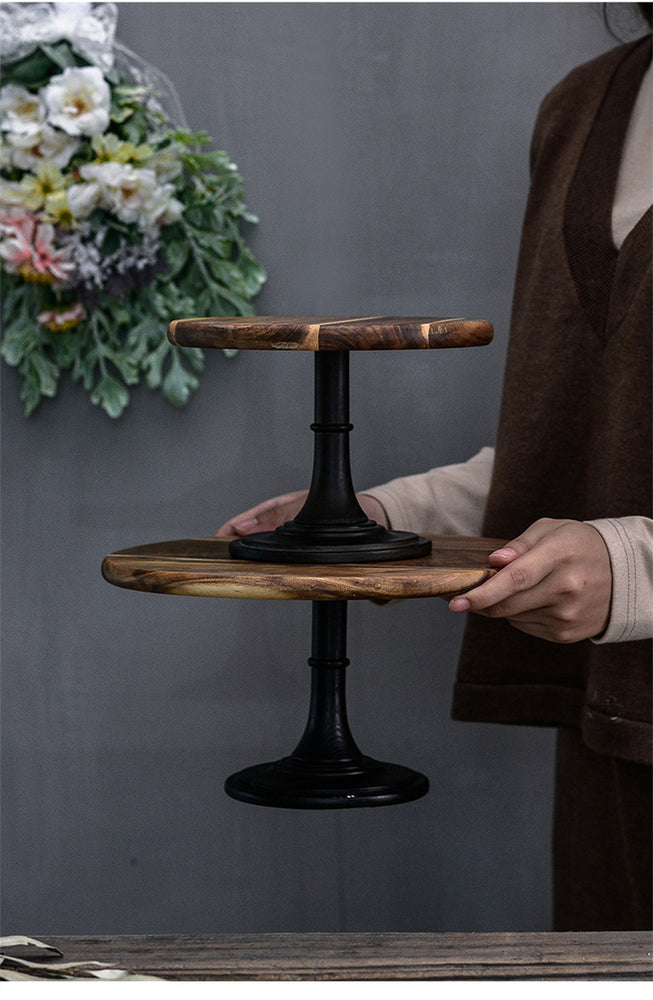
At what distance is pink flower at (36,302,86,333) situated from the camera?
132 cm

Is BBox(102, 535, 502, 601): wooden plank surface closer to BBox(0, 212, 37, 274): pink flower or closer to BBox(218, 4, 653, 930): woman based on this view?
BBox(218, 4, 653, 930): woman

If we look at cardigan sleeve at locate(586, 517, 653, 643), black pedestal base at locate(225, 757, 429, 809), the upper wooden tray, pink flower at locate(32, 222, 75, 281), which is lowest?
black pedestal base at locate(225, 757, 429, 809)

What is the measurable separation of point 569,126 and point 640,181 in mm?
129

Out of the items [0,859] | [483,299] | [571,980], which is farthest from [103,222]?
[571,980]

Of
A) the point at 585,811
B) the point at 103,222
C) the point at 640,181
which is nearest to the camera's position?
the point at 640,181

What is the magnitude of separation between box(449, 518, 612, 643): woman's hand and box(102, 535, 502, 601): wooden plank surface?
15 millimetres

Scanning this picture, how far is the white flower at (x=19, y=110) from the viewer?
126 cm

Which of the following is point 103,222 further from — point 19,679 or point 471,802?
point 471,802

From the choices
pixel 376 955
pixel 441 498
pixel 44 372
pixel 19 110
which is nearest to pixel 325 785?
pixel 376 955

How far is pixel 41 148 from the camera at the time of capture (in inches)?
49.8

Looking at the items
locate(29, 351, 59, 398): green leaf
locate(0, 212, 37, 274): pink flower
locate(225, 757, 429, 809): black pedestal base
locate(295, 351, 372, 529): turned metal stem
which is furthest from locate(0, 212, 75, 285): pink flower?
locate(225, 757, 429, 809): black pedestal base

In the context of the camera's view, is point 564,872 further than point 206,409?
No

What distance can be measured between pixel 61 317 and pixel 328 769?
0.75m

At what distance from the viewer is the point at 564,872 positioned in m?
1.21
